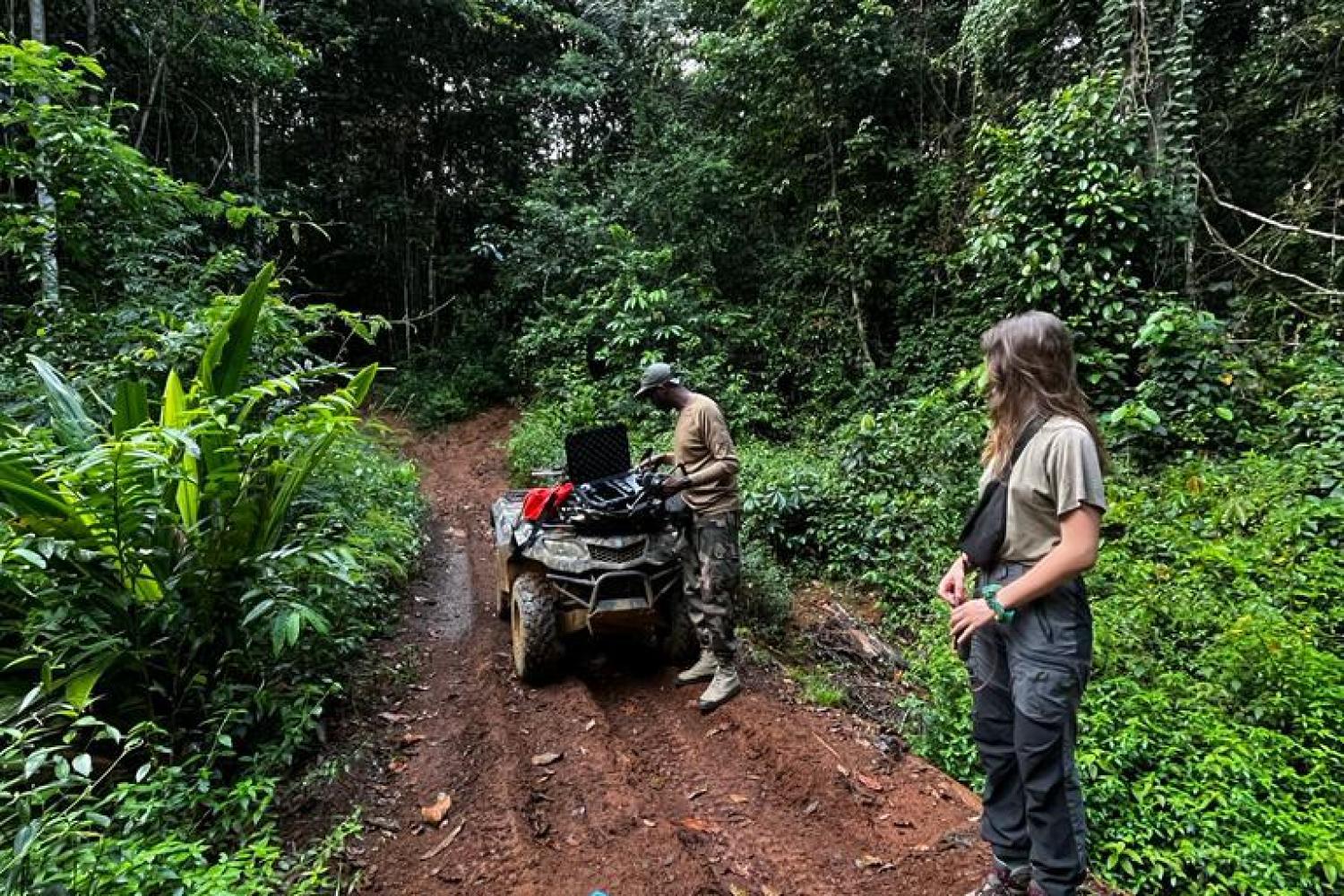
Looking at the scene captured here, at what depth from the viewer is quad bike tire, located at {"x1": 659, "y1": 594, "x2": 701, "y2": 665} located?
3971 mm

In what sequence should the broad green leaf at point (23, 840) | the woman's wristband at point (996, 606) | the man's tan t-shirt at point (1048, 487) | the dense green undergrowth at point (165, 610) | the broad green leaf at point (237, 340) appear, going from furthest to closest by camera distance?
the broad green leaf at point (237, 340) → the dense green undergrowth at point (165, 610) → the woman's wristband at point (996, 606) → the man's tan t-shirt at point (1048, 487) → the broad green leaf at point (23, 840)

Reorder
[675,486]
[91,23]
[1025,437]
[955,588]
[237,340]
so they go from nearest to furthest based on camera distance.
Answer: [1025,437] → [955,588] → [237,340] → [675,486] → [91,23]

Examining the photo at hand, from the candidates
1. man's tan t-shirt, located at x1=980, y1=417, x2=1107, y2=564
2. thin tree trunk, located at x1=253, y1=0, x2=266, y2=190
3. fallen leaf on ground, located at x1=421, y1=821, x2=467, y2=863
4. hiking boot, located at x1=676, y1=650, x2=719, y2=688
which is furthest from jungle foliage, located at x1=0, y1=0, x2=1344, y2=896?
man's tan t-shirt, located at x1=980, y1=417, x2=1107, y2=564

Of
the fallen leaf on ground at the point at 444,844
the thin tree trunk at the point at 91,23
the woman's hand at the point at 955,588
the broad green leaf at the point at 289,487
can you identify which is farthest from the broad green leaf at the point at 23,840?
the thin tree trunk at the point at 91,23

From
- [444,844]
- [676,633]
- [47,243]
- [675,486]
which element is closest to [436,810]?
[444,844]

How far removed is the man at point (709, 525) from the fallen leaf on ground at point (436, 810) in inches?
54.4

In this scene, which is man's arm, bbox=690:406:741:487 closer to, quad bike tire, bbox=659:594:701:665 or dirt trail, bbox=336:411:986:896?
quad bike tire, bbox=659:594:701:665

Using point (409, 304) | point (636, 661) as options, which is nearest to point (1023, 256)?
point (636, 661)

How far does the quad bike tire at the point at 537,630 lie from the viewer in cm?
374

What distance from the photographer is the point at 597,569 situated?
3.64 metres

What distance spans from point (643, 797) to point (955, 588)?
5.60 ft

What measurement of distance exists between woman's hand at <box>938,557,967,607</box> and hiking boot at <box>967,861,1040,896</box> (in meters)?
0.81

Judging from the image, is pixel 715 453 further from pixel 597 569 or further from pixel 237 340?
pixel 237 340

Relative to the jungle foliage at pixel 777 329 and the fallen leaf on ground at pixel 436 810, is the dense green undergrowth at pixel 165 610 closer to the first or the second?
the jungle foliage at pixel 777 329
